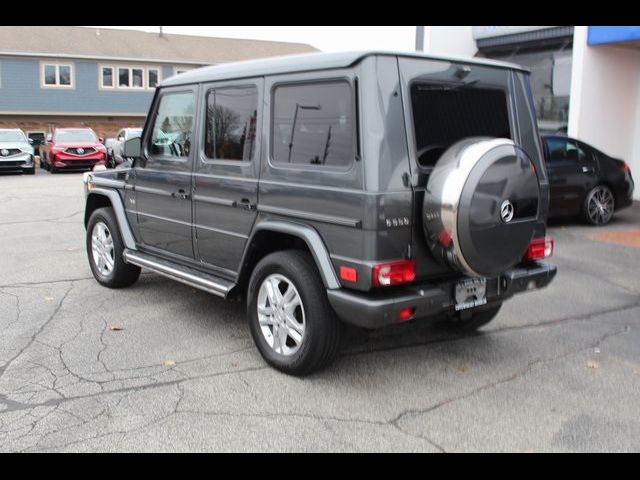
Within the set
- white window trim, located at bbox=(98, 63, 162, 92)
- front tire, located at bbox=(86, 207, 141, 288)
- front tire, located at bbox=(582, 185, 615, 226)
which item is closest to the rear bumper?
front tire, located at bbox=(86, 207, 141, 288)

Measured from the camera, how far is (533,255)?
459cm

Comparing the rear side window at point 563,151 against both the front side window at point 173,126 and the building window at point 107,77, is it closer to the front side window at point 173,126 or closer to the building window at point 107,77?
the front side window at point 173,126

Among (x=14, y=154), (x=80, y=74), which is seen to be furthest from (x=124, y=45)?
(x=14, y=154)

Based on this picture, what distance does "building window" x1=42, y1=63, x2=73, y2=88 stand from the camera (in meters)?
36.8

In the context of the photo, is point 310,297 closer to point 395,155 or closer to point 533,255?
point 395,155

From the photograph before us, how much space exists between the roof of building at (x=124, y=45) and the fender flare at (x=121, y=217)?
111 feet

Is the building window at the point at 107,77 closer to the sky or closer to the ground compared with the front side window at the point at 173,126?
closer to the sky

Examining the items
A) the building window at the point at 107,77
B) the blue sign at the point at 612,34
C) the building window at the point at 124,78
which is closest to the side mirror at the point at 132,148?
the blue sign at the point at 612,34

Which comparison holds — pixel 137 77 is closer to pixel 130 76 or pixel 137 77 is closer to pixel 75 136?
pixel 130 76

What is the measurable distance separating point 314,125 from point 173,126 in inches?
71.5

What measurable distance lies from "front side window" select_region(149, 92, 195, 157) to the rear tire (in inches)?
97.9

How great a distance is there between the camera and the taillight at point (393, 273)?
149 inches

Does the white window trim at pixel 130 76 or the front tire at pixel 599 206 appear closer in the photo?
the front tire at pixel 599 206
